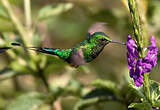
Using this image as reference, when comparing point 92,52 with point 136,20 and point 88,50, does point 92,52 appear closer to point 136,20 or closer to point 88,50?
point 88,50

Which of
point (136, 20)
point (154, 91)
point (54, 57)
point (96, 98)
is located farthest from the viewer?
point (54, 57)

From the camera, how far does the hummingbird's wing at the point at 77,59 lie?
163cm

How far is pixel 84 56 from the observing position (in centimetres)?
167

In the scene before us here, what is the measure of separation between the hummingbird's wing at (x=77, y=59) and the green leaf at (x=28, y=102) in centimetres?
67

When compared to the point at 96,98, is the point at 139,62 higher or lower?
higher

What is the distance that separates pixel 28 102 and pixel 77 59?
2.62 feet

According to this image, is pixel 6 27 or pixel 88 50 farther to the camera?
pixel 6 27

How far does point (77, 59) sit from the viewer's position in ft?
5.37

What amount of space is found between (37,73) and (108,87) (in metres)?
0.58

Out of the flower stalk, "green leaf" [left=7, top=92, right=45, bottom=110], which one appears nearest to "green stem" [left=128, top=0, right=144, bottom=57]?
the flower stalk

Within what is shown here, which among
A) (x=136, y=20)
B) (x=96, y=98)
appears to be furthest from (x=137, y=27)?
(x=96, y=98)

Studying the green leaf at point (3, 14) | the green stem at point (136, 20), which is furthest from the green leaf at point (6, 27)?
the green stem at point (136, 20)

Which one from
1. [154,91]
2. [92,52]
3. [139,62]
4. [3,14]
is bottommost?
[154,91]

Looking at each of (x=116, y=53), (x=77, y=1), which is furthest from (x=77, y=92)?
(x=116, y=53)
